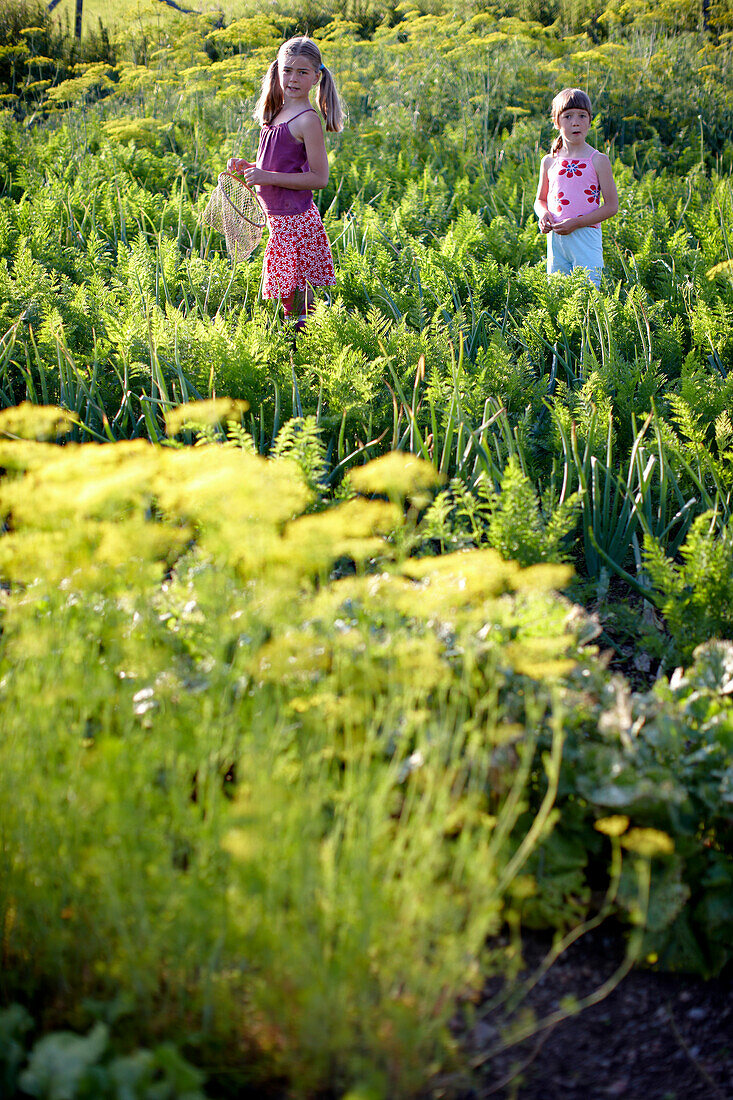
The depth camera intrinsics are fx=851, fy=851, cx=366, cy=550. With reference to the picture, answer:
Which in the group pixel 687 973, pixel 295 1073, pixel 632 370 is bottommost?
pixel 687 973

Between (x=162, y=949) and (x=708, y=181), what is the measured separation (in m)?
6.92

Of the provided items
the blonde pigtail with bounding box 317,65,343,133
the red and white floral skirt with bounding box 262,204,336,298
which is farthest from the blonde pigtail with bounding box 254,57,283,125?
the red and white floral skirt with bounding box 262,204,336,298

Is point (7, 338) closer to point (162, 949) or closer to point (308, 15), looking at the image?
point (162, 949)

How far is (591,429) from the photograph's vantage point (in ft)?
9.14

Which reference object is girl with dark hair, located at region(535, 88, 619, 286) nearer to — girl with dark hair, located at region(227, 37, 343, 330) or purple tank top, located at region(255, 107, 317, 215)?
girl with dark hair, located at region(227, 37, 343, 330)

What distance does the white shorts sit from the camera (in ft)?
14.4

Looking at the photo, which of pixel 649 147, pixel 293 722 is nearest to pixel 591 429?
pixel 293 722

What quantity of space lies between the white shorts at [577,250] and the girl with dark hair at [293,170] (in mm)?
1185

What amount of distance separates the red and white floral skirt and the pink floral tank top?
1287mm

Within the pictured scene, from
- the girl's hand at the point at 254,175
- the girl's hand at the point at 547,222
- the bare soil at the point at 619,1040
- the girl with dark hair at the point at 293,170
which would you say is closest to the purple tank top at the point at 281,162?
the girl with dark hair at the point at 293,170

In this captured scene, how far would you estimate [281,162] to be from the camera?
12.4ft

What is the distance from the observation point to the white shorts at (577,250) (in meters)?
4.38

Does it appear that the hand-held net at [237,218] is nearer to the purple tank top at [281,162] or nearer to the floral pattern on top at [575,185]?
the purple tank top at [281,162]

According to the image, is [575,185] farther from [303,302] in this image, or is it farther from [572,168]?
[303,302]
